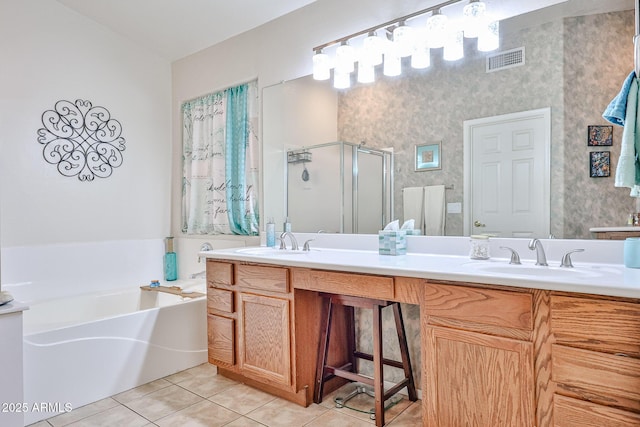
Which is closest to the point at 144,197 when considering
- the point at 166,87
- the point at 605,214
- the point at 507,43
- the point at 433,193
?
the point at 166,87

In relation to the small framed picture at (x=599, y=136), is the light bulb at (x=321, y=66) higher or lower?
higher

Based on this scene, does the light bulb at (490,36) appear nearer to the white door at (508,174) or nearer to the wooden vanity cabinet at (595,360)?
the white door at (508,174)

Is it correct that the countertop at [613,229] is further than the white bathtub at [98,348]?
No

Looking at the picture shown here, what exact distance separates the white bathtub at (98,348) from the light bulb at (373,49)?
76.0 inches

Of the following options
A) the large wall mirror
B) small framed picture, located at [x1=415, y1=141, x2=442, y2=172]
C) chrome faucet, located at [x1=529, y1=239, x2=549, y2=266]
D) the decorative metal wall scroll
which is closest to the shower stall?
the large wall mirror

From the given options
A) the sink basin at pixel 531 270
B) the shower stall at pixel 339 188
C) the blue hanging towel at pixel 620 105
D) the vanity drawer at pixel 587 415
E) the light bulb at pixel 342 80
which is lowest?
the vanity drawer at pixel 587 415

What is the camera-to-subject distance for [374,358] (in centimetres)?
189

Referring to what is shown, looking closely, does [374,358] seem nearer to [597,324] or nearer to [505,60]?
[597,324]

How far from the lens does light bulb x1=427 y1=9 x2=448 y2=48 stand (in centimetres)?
202

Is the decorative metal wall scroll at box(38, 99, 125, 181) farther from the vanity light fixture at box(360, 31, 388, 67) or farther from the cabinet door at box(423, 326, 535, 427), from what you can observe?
the cabinet door at box(423, 326, 535, 427)

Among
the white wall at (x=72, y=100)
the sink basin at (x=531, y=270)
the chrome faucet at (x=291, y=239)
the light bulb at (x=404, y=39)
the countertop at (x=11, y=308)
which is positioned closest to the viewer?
the sink basin at (x=531, y=270)

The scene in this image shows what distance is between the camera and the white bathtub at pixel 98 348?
2.00m

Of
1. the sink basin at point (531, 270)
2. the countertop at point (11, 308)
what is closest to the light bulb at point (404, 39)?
the sink basin at point (531, 270)

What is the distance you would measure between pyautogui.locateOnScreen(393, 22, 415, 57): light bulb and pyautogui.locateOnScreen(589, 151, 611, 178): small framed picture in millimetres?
1063
